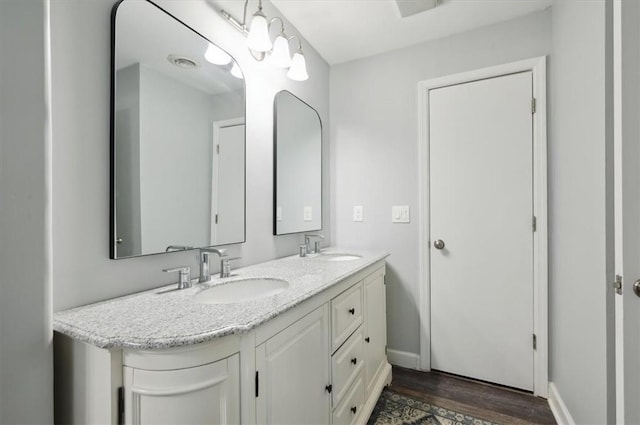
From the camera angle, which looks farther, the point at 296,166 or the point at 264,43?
the point at 296,166

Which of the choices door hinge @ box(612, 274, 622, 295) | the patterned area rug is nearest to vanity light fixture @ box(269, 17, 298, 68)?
door hinge @ box(612, 274, 622, 295)

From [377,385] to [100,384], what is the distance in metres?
1.50

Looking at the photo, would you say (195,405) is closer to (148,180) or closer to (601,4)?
(148,180)

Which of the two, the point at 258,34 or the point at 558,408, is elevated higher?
the point at 258,34

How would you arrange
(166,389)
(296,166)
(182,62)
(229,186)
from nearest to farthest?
(166,389) < (182,62) < (229,186) < (296,166)

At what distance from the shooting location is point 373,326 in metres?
1.76

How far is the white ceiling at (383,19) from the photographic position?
5.87 feet

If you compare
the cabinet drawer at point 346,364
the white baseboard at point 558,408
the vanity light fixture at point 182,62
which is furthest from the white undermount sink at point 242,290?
the white baseboard at point 558,408

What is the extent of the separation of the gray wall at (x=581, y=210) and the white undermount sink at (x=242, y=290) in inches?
49.1

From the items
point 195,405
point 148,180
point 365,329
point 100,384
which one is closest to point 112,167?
point 148,180

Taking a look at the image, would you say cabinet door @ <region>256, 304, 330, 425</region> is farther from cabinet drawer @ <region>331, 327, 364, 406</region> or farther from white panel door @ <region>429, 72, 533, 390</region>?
white panel door @ <region>429, 72, 533, 390</region>

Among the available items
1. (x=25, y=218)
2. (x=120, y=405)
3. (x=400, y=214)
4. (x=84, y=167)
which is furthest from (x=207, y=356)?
(x=400, y=214)

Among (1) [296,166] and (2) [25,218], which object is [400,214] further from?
(2) [25,218]

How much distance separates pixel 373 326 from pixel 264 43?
5.36 ft
